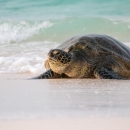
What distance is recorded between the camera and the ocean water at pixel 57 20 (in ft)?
53.6

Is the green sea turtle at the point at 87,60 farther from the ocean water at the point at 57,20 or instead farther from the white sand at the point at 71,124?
the ocean water at the point at 57,20

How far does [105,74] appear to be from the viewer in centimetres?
520

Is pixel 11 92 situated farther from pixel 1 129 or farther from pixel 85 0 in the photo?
pixel 85 0

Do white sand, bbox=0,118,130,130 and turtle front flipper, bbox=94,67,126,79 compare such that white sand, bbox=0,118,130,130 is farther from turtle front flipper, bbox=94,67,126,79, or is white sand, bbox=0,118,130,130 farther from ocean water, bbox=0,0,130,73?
ocean water, bbox=0,0,130,73

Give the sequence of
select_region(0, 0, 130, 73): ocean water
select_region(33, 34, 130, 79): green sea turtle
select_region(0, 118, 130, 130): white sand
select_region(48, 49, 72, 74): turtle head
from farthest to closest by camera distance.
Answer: select_region(0, 0, 130, 73): ocean water
select_region(33, 34, 130, 79): green sea turtle
select_region(48, 49, 72, 74): turtle head
select_region(0, 118, 130, 130): white sand

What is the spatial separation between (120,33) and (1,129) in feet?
49.8

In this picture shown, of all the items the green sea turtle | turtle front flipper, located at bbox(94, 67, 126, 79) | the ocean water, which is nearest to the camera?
turtle front flipper, located at bbox(94, 67, 126, 79)

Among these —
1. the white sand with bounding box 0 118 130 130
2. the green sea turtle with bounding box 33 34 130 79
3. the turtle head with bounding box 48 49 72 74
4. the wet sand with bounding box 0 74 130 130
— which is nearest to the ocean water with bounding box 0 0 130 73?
the green sea turtle with bounding box 33 34 130 79

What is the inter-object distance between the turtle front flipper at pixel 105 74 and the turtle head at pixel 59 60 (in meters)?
0.41

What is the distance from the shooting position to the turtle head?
5324 mm

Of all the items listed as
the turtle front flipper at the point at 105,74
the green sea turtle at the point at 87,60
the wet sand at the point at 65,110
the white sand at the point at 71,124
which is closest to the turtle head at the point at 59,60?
the green sea turtle at the point at 87,60

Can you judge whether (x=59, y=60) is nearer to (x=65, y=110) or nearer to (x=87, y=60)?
(x=87, y=60)

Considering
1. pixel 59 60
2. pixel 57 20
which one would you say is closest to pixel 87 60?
pixel 59 60

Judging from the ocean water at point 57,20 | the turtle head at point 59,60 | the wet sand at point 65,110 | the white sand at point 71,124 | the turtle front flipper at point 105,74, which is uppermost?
the white sand at point 71,124
